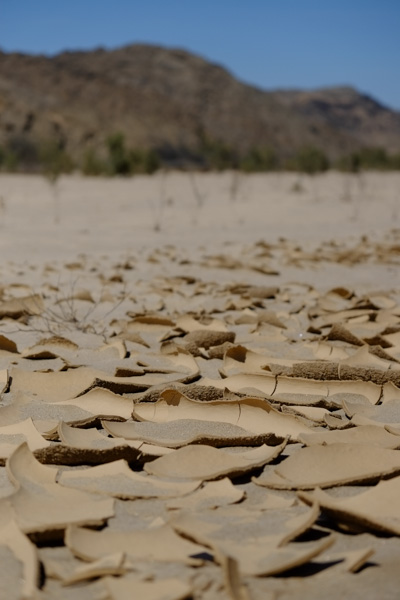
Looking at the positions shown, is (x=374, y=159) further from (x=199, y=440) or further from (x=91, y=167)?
(x=199, y=440)

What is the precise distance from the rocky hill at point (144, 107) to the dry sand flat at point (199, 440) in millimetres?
27866

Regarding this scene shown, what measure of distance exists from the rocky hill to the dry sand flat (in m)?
27.9

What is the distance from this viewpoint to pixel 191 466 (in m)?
1.17

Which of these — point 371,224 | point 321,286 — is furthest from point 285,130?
point 321,286

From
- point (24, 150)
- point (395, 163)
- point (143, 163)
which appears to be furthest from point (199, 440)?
point (24, 150)

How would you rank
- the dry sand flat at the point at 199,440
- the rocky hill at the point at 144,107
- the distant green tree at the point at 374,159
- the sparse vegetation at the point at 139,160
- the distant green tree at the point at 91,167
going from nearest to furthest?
the dry sand flat at the point at 199,440 → the sparse vegetation at the point at 139,160 → the distant green tree at the point at 91,167 → the distant green tree at the point at 374,159 → the rocky hill at the point at 144,107

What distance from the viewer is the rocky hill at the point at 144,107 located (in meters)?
34.1

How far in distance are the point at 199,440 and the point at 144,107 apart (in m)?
43.0

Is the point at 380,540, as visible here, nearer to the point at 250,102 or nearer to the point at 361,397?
the point at 361,397

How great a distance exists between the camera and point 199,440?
4.12 ft

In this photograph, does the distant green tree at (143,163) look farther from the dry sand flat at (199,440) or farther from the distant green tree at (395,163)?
the dry sand flat at (199,440)

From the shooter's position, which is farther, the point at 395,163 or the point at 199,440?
the point at 395,163

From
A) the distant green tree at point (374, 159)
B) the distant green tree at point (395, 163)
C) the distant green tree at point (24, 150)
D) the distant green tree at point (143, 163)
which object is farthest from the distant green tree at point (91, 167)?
the distant green tree at point (24, 150)

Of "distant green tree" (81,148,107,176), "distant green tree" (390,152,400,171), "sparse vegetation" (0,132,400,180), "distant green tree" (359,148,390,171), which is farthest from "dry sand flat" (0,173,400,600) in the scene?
"distant green tree" (390,152,400,171)
